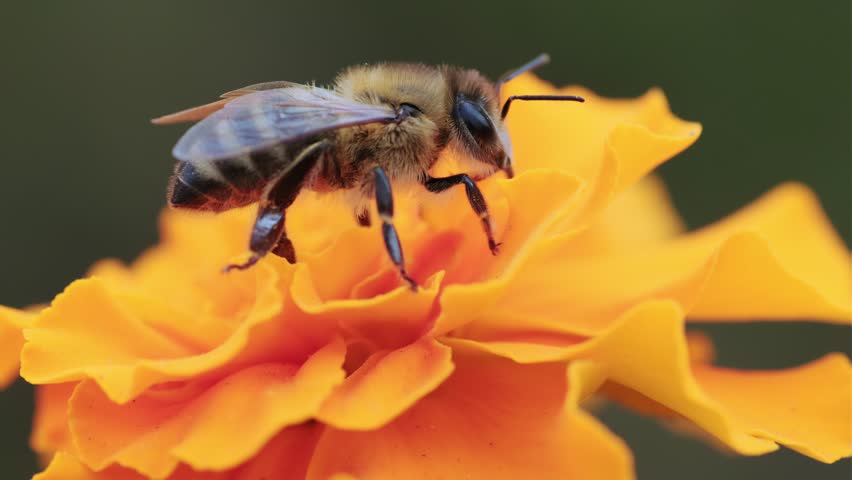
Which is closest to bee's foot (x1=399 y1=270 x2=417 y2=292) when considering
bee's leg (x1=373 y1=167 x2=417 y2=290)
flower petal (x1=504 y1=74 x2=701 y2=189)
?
bee's leg (x1=373 y1=167 x2=417 y2=290)

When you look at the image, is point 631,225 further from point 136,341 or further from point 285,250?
point 136,341

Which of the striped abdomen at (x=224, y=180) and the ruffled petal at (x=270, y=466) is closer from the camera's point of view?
the ruffled petal at (x=270, y=466)

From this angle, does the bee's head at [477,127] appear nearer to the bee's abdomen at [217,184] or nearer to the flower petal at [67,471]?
the bee's abdomen at [217,184]

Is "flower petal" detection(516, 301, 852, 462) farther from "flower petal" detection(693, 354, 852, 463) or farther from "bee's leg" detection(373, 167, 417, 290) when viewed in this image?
"bee's leg" detection(373, 167, 417, 290)

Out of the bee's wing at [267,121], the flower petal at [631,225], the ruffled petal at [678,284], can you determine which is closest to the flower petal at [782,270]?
the ruffled petal at [678,284]

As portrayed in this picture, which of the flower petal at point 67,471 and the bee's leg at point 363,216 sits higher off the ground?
the bee's leg at point 363,216

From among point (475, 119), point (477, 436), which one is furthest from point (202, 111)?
point (477, 436)

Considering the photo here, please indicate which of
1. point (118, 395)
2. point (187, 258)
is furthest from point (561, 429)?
point (187, 258)

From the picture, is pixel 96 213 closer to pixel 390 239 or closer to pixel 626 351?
pixel 390 239
